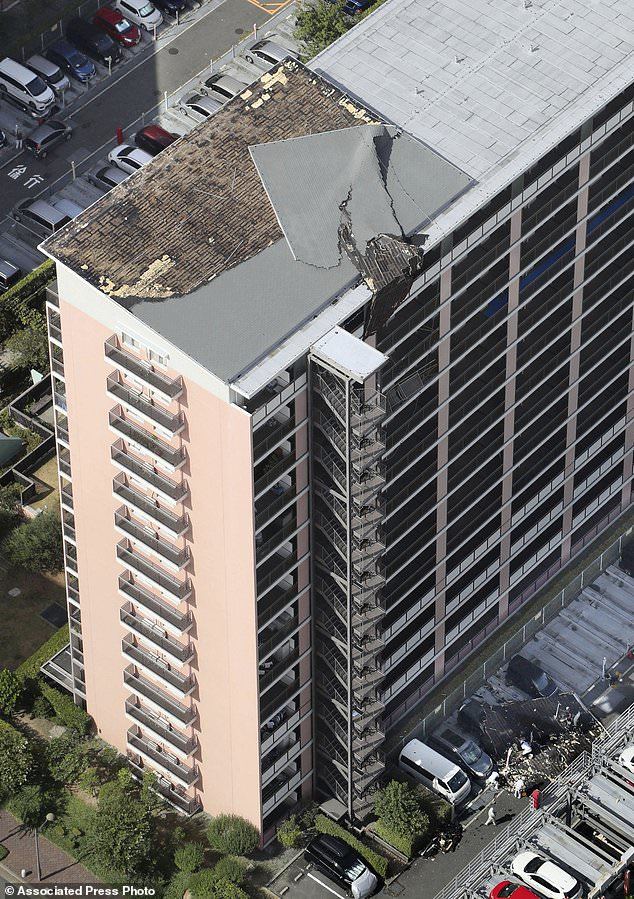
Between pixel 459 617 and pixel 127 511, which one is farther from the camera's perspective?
pixel 459 617

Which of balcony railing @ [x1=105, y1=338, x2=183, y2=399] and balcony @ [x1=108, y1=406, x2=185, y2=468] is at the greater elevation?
balcony railing @ [x1=105, y1=338, x2=183, y2=399]

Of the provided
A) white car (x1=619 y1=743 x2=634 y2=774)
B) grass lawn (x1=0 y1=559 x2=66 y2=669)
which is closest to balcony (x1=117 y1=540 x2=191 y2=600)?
grass lawn (x1=0 y1=559 x2=66 y2=669)

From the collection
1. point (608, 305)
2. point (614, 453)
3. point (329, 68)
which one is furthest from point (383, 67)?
point (614, 453)

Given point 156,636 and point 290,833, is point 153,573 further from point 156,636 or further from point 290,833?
point 290,833

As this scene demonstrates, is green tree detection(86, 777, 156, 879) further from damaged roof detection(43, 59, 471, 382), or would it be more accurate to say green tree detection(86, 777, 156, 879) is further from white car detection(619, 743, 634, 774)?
damaged roof detection(43, 59, 471, 382)

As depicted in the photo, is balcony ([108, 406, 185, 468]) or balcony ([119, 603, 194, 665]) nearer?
balcony ([108, 406, 185, 468])

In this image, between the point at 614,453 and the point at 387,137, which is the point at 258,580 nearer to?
the point at 387,137
